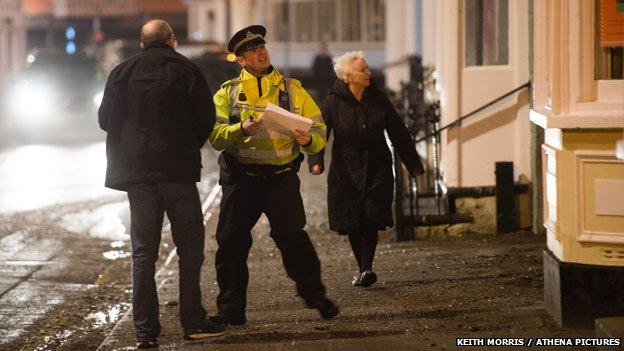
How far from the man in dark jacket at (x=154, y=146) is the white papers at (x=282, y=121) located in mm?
318

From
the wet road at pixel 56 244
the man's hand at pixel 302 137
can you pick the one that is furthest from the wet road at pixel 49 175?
the man's hand at pixel 302 137

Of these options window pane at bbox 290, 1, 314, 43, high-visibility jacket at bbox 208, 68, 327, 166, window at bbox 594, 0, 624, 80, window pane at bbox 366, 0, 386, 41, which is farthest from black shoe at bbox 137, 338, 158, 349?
window pane at bbox 290, 1, 314, 43

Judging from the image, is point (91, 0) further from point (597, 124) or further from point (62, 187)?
point (597, 124)

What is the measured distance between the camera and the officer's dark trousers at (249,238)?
7664 mm

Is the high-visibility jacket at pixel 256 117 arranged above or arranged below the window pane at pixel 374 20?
below

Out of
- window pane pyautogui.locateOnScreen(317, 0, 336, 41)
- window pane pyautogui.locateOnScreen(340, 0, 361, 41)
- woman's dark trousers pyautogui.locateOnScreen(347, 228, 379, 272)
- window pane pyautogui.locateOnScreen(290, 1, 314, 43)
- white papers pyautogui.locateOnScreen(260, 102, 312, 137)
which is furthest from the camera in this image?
window pane pyautogui.locateOnScreen(290, 1, 314, 43)

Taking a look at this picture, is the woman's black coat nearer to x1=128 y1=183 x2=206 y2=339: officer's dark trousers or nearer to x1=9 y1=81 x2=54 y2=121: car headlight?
x1=128 y1=183 x2=206 y2=339: officer's dark trousers

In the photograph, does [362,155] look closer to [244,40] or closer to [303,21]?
[244,40]

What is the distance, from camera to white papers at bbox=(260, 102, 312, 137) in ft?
23.7

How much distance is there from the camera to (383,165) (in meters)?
8.95

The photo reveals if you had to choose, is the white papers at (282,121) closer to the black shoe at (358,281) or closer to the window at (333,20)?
the black shoe at (358,281)

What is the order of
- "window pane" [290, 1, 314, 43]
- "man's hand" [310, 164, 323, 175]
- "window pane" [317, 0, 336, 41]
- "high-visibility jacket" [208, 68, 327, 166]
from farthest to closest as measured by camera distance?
"window pane" [290, 1, 314, 43] < "window pane" [317, 0, 336, 41] < "man's hand" [310, 164, 323, 175] < "high-visibility jacket" [208, 68, 327, 166]

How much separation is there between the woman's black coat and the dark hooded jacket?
6.02 ft

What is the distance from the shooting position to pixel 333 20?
42.1 m
